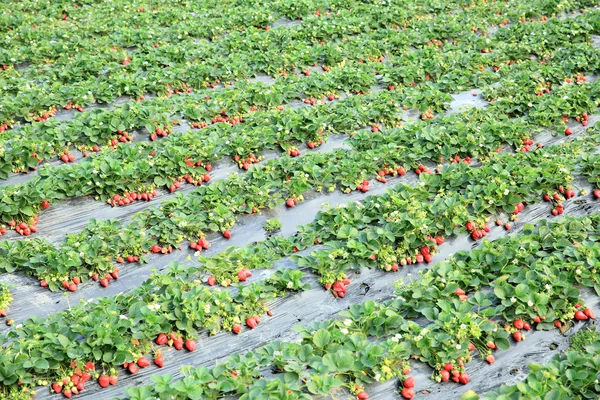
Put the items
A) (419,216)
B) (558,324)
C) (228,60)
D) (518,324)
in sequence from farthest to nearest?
(228,60), (419,216), (558,324), (518,324)

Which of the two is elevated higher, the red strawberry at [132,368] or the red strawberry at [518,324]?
the red strawberry at [518,324]

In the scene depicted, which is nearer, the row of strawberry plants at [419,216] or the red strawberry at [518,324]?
the red strawberry at [518,324]

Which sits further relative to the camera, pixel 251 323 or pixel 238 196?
pixel 238 196

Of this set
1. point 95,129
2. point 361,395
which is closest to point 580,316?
point 361,395

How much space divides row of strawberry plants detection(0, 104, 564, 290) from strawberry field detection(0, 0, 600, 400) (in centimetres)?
3

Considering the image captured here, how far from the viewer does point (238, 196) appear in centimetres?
701

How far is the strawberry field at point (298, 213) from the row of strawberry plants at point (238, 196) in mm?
26

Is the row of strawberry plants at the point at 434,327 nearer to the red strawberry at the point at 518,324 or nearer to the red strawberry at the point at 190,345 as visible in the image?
the red strawberry at the point at 518,324

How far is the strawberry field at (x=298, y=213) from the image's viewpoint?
16.1 feet

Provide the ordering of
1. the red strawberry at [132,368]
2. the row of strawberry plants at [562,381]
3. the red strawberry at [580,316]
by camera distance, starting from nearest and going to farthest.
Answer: the row of strawberry plants at [562,381] < the red strawberry at [132,368] < the red strawberry at [580,316]

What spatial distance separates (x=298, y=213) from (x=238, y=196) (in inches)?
25.9

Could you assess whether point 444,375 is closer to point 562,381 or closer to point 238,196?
point 562,381

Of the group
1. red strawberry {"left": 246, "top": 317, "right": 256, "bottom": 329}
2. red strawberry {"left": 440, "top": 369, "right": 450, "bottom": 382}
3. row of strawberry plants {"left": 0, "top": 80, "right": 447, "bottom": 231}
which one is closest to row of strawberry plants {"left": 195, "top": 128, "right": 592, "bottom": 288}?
red strawberry {"left": 246, "top": 317, "right": 256, "bottom": 329}

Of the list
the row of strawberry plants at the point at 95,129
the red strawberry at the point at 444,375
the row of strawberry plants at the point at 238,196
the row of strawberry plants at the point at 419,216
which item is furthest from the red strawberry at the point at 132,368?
the row of strawberry plants at the point at 95,129
